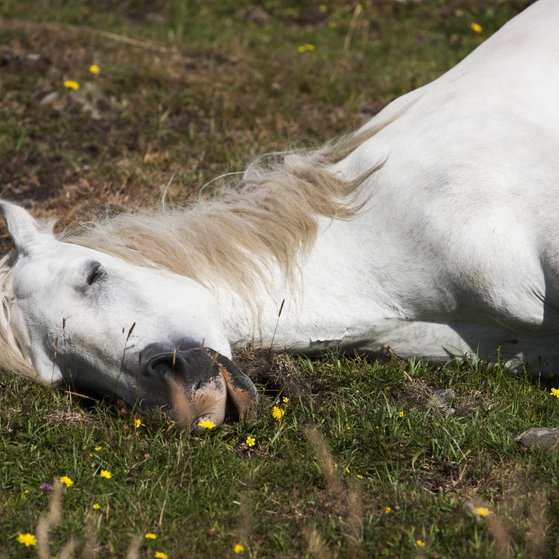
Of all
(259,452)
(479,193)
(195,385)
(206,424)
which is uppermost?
(479,193)

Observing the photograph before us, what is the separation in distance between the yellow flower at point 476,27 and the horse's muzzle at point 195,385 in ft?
20.2

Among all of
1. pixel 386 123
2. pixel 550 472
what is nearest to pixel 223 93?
pixel 386 123

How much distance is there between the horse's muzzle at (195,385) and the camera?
2.85m

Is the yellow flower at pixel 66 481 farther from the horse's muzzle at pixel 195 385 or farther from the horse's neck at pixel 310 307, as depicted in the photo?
the horse's neck at pixel 310 307

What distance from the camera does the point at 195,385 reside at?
2838 mm

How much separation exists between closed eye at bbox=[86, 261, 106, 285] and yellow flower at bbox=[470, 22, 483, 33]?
6007 millimetres

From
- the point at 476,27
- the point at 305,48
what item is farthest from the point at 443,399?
the point at 476,27

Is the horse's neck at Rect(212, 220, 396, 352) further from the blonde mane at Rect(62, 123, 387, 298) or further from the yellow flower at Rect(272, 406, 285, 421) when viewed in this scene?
the yellow flower at Rect(272, 406, 285, 421)

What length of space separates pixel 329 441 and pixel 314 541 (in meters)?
0.67

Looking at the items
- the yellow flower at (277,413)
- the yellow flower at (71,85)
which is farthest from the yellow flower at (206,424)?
the yellow flower at (71,85)

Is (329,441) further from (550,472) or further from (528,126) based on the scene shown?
(528,126)

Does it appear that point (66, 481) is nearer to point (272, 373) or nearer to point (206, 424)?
point (206, 424)

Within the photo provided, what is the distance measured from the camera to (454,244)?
3.30 meters

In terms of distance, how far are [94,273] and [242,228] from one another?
69 cm
